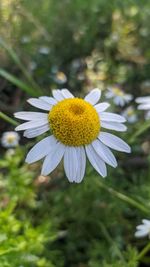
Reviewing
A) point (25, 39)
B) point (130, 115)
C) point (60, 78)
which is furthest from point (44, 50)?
point (130, 115)

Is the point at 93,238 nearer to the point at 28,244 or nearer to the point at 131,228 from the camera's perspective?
the point at 131,228

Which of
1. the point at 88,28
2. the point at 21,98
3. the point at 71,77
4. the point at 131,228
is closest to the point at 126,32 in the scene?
the point at 88,28

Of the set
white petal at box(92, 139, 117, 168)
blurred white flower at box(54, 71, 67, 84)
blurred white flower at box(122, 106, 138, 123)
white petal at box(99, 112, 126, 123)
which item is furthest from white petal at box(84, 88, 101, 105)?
blurred white flower at box(54, 71, 67, 84)

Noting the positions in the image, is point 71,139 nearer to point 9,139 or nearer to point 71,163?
point 71,163

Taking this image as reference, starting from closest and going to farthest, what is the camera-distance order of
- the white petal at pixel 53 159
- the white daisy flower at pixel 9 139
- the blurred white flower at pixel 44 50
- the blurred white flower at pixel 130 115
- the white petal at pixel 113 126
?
1. the white petal at pixel 53 159
2. the white petal at pixel 113 126
3. the white daisy flower at pixel 9 139
4. the blurred white flower at pixel 130 115
5. the blurred white flower at pixel 44 50

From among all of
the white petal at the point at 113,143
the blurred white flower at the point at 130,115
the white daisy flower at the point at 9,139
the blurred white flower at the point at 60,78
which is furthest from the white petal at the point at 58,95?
the blurred white flower at the point at 60,78

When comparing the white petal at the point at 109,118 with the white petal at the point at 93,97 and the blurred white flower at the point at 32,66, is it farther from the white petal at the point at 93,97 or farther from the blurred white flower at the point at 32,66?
the blurred white flower at the point at 32,66

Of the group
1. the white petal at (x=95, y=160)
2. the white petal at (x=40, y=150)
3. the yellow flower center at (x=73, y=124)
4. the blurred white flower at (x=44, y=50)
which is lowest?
the white petal at (x=95, y=160)
